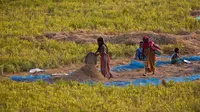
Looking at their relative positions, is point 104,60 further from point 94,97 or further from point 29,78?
point 94,97

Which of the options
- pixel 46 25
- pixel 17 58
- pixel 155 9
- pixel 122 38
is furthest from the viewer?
pixel 155 9

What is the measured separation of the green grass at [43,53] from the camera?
598 inches

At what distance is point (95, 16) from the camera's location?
870 inches

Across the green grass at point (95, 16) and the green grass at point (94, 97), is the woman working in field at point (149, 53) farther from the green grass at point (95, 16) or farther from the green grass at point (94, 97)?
the green grass at point (95, 16)

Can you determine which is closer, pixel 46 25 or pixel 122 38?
pixel 122 38

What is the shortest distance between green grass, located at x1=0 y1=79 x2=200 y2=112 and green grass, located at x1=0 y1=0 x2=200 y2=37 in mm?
6822

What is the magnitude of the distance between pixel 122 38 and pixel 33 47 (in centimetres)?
272

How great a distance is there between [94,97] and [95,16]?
10645 millimetres

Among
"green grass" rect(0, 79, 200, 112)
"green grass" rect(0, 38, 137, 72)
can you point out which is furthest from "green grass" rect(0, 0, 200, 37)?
"green grass" rect(0, 79, 200, 112)

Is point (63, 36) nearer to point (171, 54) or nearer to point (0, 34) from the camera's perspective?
point (0, 34)

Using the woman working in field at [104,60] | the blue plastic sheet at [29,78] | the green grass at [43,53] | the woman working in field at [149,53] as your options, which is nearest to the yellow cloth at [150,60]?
the woman working in field at [149,53]

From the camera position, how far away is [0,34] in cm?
1883

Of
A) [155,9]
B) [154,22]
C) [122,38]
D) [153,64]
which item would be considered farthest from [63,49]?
[155,9]

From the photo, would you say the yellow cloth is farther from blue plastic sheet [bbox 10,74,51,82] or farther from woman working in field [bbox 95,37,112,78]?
blue plastic sheet [bbox 10,74,51,82]
